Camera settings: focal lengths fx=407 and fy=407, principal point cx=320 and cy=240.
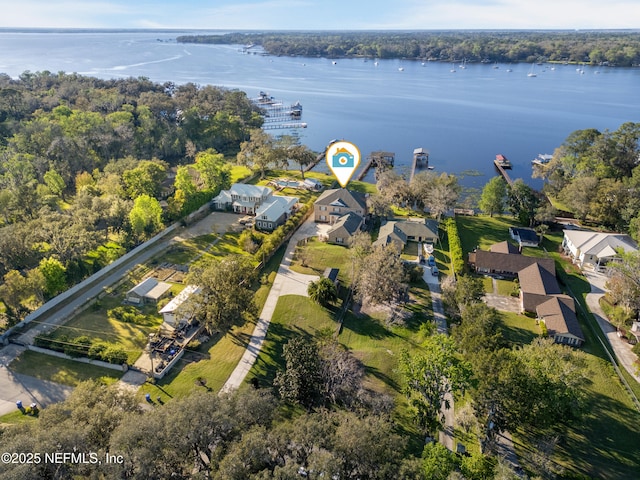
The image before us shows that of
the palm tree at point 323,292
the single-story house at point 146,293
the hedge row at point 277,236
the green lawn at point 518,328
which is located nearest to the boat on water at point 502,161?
the hedge row at point 277,236

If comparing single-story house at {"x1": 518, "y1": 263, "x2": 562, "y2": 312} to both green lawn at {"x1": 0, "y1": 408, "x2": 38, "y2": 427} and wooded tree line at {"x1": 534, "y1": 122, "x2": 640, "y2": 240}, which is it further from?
green lawn at {"x1": 0, "y1": 408, "x2": 38, "y2": 427}

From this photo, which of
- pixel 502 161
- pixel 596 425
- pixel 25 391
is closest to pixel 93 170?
pixel 25 391

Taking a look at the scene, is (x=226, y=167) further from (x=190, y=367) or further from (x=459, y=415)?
(x=459, y=415)

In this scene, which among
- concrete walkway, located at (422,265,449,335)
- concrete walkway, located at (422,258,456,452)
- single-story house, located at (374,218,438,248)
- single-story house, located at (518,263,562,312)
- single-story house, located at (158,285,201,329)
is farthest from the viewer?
single-story house, located at (374,218,438,248)

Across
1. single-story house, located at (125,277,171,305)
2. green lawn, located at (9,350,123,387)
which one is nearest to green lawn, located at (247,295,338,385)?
green lawn, located at (9,350,123,387)

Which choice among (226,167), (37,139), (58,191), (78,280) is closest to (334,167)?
(226,167)

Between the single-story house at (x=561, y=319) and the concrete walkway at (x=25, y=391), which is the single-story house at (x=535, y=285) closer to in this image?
the single-story house at (x=561, y=319)
